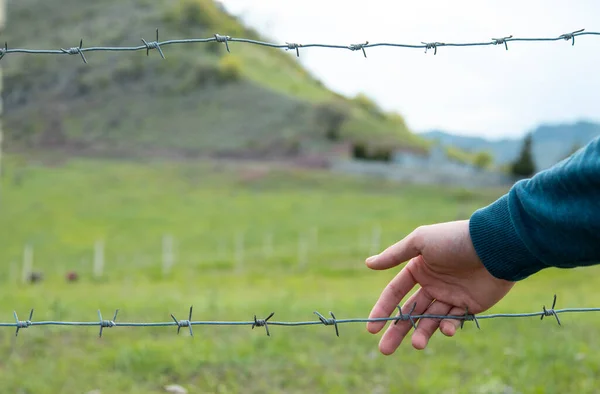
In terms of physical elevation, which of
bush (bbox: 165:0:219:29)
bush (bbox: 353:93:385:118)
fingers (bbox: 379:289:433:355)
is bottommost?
fingers (bbox: 379:289:433:355)

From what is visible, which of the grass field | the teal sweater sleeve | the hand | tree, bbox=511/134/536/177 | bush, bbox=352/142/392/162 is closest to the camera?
the teal sweater sleeve

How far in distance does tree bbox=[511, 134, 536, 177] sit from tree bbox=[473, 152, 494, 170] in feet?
30.5

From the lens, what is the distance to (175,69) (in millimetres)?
59469

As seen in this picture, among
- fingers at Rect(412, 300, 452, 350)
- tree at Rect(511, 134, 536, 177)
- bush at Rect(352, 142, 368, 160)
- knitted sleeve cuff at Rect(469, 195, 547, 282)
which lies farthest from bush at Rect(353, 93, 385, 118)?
knitted sleeve cuff at Rect(469, 195, 547, 282)

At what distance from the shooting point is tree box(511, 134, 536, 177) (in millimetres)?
39938

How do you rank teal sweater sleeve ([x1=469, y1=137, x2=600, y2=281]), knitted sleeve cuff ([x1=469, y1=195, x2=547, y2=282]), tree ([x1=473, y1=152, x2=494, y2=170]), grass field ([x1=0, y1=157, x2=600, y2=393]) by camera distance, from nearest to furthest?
teal sweater sleeve ([x1=469, y1=137, x2=600, y2=281]), knitted sleeve cuff ([x1=469, y1=195, x2=547, y2=282]), grass field ([x1=0, y1=157, x2=600, y2=393]), tree ([x1=473, y1=152, x2=494, y2=170])

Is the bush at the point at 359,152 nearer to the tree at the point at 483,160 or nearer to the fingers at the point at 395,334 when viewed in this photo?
the tree at the point at 483,160

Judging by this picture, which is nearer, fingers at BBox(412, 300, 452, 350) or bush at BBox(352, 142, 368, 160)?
fingers at BBox(412, 300, 452, 350)

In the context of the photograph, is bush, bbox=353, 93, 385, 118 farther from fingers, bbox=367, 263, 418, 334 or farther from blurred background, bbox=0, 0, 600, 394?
fingers, bbox=367, 263, 418, 334

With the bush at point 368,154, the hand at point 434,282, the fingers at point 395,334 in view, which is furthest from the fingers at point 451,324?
the bush at point 368,154

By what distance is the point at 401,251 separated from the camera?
2.61 m

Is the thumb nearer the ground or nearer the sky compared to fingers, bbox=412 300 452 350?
nearer the sky

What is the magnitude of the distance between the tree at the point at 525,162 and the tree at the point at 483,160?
366 inches

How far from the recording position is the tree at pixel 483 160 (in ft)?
166
